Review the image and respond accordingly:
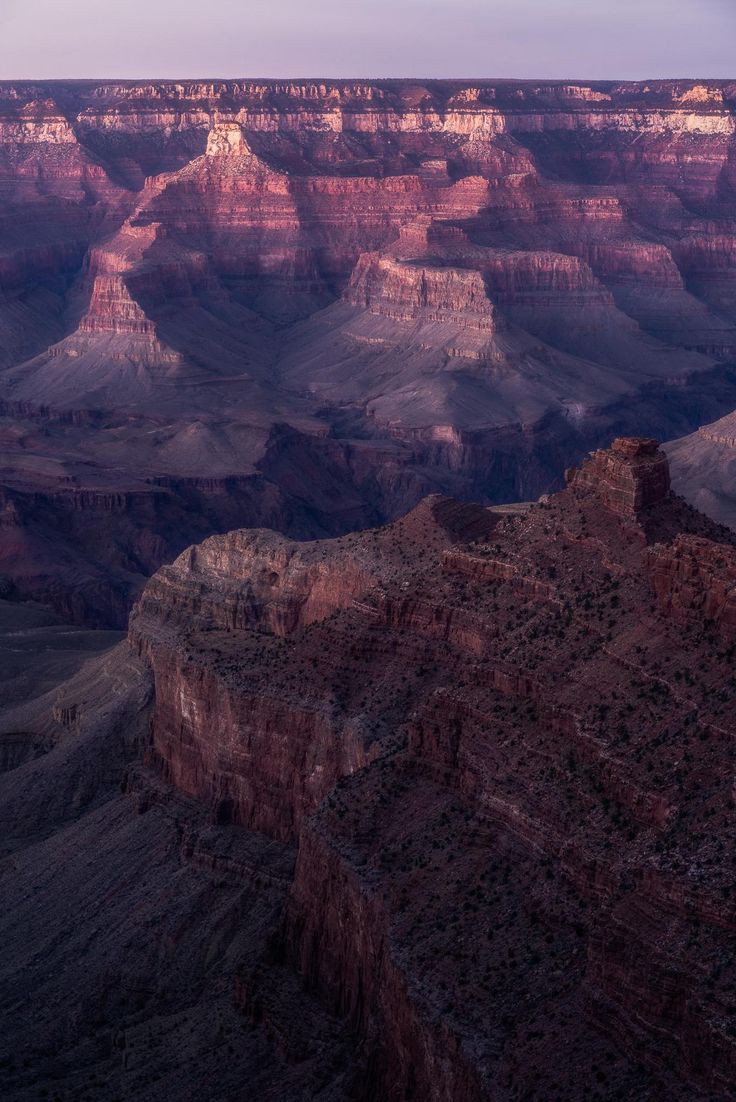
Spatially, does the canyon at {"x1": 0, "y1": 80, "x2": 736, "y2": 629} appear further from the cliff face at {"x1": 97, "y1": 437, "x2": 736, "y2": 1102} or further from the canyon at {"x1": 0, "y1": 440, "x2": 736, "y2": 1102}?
the cliff face at {"x1": 97, "y1": 437, "x2": 736, "y2": 1102}

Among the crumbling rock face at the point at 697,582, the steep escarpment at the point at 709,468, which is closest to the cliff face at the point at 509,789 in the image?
the crumbling rock face at the point at 697,582

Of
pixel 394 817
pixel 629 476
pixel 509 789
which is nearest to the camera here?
pixel 509 789

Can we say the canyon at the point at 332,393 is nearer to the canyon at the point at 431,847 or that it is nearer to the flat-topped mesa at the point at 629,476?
the canyon at the point at 431,847

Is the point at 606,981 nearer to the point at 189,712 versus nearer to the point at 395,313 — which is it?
the point at 189,712

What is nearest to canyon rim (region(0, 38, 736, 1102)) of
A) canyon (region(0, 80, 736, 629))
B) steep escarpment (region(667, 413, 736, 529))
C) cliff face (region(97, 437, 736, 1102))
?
cliff face (region(97, 437, 736, 1102))

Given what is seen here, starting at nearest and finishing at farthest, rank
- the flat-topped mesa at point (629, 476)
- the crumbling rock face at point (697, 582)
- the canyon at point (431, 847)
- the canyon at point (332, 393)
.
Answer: the canyon at point (431, 847) < the crumbling rock face at point (697, 582) < the flat-topped mesa at point (629, 476) < the canyon at point (332, 393)

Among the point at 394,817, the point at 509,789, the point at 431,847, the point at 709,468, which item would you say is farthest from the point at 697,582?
the point at 709,468

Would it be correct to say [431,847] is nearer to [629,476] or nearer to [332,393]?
[629,476]
